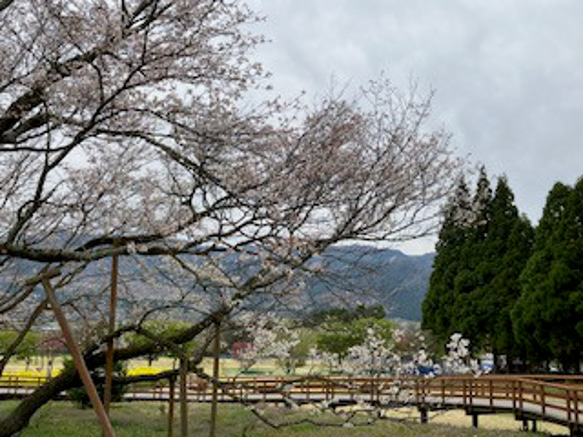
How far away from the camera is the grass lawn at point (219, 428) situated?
14609 mm

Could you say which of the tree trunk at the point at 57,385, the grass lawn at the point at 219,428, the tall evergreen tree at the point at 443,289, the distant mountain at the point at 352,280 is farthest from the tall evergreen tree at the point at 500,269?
the tree trunk at the point at 57,385

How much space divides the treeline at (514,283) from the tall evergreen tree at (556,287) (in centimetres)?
3

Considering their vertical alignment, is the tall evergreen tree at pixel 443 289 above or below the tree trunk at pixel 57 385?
above

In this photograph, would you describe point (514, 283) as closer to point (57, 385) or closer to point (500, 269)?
point (500, 269)

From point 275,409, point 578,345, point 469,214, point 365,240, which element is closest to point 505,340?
point 578,345

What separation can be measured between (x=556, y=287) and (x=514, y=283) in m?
4.39

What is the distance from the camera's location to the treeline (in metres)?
23.2

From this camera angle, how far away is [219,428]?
15.6m

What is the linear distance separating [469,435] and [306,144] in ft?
33.3

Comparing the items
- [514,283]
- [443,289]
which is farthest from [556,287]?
[443,289]

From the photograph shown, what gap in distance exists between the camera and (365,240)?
25.9ft

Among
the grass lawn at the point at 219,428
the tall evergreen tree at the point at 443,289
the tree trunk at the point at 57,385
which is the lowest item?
the grass lawn at the point at 219,428

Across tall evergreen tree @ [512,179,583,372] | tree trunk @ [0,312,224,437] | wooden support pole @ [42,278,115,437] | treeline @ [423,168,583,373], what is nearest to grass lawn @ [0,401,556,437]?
tree trunk @ [0,312,224,437]

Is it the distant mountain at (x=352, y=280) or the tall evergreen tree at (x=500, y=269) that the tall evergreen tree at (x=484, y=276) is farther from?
the distant mountain at (x=352, y=280)
